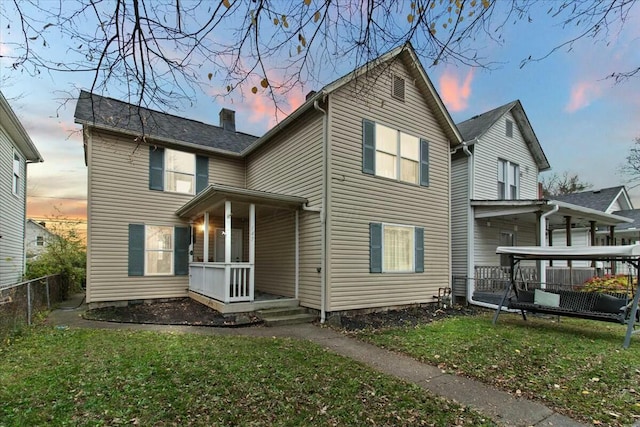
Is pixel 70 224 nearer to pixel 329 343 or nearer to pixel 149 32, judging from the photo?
pixel 329 343

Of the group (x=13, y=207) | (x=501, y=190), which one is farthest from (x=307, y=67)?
(x=13, y=207)

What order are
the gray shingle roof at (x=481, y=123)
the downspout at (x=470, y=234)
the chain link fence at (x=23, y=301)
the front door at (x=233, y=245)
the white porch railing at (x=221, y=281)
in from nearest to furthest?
the chain link fence at (x=23, y=301), the white porch railing at (x=221, y=281), the downspout at (x=470, y=234), the front door at (x=233, y=245), the gray shingle roof at (x=481, y=123)

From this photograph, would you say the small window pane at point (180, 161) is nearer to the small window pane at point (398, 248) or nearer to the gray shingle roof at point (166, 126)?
the gray shingle roof at point (166, 126)

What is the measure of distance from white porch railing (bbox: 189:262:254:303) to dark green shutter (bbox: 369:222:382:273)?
3.18 m

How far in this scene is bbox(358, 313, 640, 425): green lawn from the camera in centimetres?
397

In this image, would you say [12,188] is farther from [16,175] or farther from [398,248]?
[398,248]

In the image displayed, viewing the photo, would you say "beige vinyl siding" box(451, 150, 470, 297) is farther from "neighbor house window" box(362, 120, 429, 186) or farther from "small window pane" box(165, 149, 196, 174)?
"small window pane" box(165, 149, 196, 174)

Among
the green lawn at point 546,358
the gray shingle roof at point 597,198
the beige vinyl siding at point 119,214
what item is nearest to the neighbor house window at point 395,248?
the green lawn at point 546,358

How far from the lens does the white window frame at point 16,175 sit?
1195 centimetres

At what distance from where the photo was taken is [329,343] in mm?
6469

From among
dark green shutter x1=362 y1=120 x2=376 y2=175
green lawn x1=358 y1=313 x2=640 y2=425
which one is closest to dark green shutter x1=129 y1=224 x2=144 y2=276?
dark green shutter x1=362 y1=120 x2=376 y2=175

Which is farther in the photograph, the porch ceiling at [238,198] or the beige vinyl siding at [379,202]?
the beige vinyl siding at [379,202]

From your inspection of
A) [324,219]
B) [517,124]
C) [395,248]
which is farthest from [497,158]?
[324,219]

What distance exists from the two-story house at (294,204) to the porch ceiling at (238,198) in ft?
0.14
